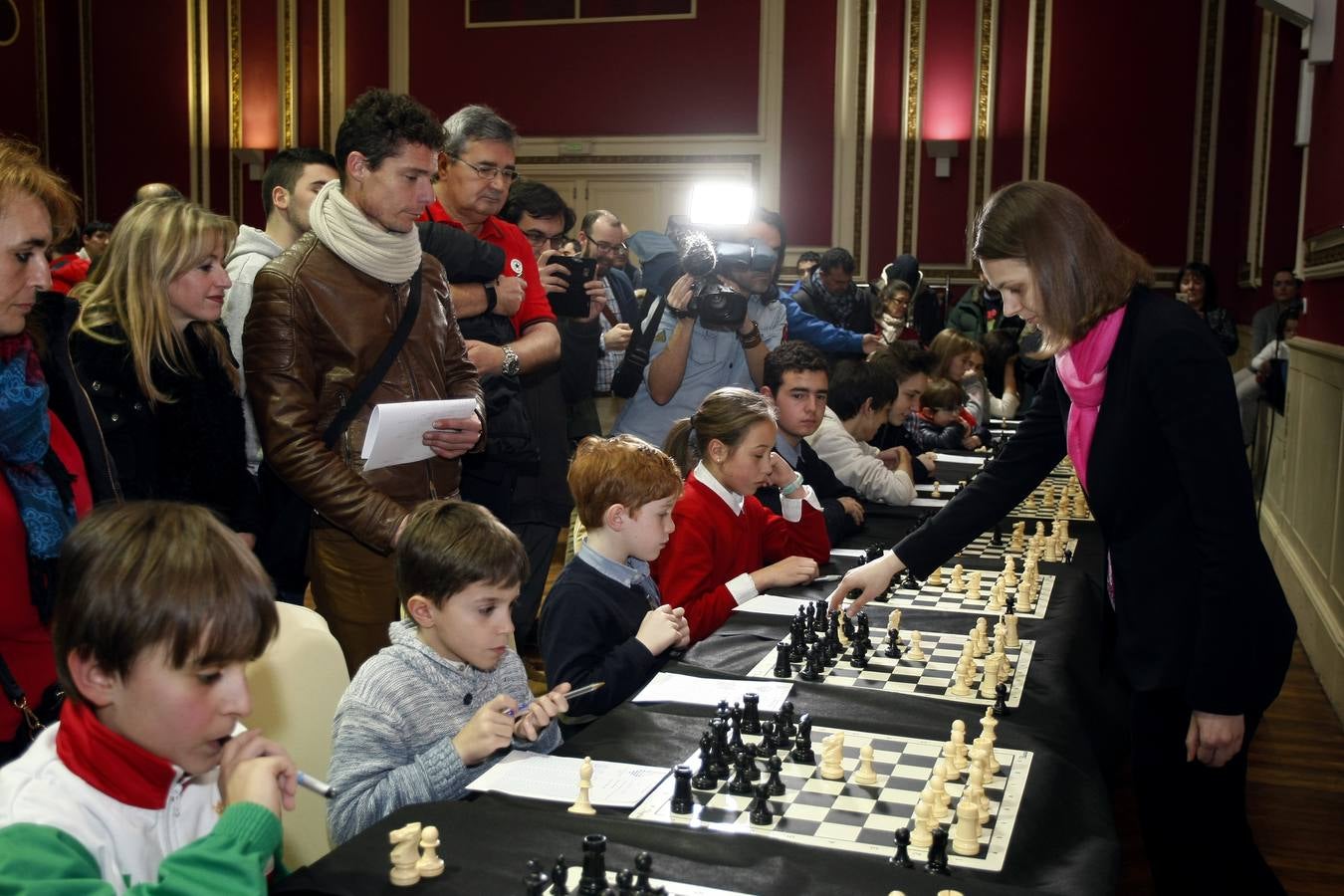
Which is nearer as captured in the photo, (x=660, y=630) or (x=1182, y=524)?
(x=1182, y=524)

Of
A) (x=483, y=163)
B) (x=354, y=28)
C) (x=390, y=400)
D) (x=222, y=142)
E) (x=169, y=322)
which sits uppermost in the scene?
(x=354, y=28)

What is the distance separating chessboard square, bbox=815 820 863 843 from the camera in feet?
5.29

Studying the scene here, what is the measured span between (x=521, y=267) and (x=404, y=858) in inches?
83.8

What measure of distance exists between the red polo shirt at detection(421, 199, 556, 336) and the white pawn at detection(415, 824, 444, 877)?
1989 millimetres

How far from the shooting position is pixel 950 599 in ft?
9.89

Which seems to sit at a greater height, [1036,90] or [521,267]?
[1036,90]

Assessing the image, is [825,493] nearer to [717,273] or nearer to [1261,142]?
[717,273]

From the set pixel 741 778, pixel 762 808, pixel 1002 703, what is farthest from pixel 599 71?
pixel 762 808

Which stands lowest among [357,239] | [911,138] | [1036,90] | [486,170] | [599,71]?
[357,239]

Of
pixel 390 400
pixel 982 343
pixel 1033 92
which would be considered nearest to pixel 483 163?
pixel 390 400

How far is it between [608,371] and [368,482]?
2248mm

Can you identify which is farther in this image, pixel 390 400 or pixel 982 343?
pixel 982 343

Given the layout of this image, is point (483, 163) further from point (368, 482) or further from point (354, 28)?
point (354, 28)

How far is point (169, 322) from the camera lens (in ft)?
7.98
